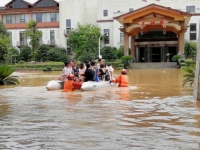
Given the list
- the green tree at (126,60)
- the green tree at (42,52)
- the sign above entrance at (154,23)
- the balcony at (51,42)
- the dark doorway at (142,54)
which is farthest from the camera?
the balcony at (51,42)

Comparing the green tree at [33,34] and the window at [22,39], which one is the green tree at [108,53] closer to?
the green tree at [33,34]

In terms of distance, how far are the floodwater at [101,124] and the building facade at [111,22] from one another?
101ft

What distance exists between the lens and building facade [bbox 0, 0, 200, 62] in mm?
45344

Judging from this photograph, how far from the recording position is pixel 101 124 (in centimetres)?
790

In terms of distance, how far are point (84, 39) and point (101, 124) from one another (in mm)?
41852

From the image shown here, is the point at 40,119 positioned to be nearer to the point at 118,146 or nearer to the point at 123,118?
the point at 123,118

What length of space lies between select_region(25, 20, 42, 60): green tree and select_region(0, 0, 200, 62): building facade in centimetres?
387

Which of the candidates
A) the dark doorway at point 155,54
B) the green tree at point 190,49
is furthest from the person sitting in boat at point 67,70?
the dark doorway at point 155,54

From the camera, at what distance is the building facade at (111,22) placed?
149 ft

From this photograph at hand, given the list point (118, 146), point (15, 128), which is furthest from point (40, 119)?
point (118, 146)

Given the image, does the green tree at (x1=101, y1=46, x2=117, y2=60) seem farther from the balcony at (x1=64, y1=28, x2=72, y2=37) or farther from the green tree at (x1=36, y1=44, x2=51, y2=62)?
the green tree at (x1=36, y1=44, x2=51, y2=62)

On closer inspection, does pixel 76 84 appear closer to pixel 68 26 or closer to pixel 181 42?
pixel 181 42

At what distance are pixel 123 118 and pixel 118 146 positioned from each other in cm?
265

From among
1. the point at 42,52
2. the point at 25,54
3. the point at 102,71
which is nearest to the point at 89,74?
the point at 102,71
